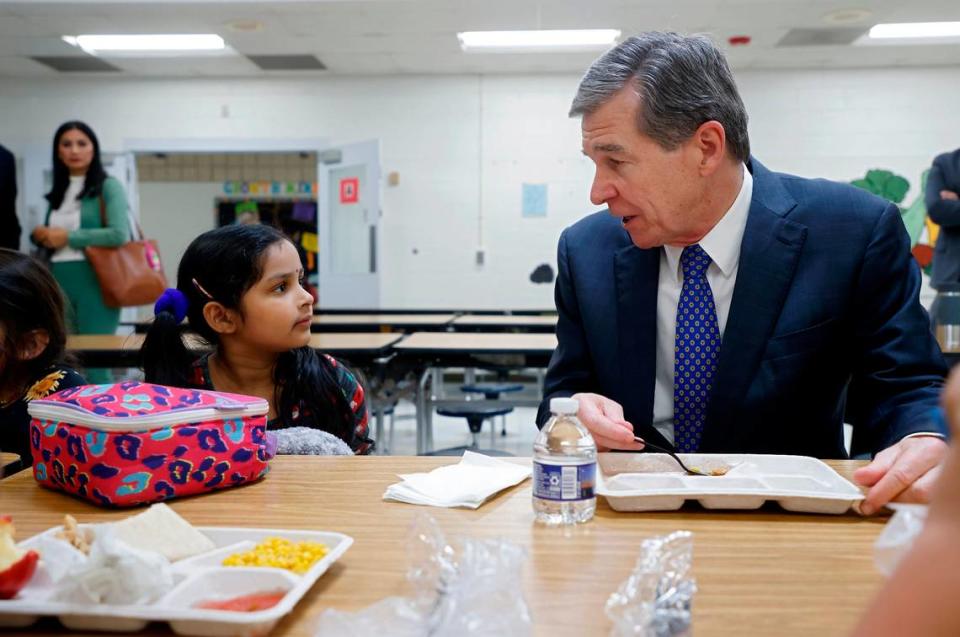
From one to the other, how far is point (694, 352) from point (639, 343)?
102mm

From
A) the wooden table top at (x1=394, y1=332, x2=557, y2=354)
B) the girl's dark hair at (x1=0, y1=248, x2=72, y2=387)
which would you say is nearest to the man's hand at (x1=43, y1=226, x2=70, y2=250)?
the wooden table top at (x1=394, y1=332, x2=557, y2=354)

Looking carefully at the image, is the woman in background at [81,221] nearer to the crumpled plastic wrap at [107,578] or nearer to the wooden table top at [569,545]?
the wooden table top at [569,545]

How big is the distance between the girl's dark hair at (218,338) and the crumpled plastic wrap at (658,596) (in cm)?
118

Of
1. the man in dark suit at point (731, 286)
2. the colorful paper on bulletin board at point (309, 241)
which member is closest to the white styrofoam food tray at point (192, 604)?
the man in dark suit at point (731, 286)

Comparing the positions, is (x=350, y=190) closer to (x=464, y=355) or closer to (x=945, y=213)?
(x=464, y=355)

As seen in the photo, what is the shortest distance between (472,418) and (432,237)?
432cm

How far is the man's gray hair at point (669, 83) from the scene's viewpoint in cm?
139

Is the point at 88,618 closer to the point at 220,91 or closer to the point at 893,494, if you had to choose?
the point at 893,494

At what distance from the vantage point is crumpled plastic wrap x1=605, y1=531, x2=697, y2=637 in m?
0.62

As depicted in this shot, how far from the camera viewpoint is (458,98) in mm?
7672

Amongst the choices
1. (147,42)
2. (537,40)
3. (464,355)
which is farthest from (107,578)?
(147,42)

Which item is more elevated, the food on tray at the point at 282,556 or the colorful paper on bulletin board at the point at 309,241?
the colorful paper on bulletin board at the point at 309,241

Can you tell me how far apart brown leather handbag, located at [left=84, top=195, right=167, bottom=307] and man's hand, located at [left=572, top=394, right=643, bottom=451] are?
347 centimetres

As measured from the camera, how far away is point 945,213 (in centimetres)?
421
